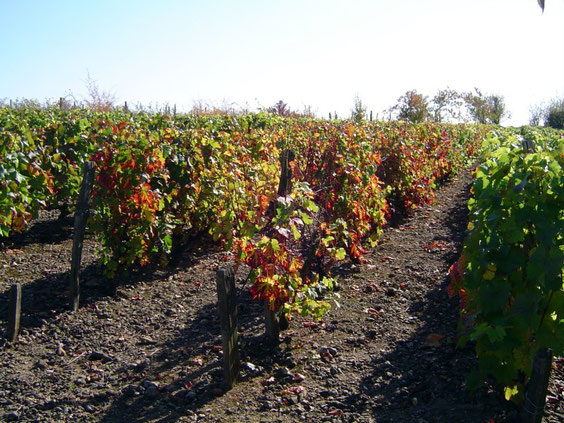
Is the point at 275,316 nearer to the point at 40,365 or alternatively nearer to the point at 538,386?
the point at 40,365

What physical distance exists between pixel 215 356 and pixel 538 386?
87.4 inches

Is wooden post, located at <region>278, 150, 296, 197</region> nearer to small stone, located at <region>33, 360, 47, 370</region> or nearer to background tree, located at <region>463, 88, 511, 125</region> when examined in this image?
small stone, located at <region>33, 360, 47, 370</region>

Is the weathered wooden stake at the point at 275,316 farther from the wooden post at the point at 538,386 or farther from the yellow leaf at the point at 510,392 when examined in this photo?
the wooden post at the point at 538,386

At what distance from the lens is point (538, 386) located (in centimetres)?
250

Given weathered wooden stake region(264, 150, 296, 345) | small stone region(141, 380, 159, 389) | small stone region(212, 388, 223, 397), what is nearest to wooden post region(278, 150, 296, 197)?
weathered wooden stake region(264, 150, 296, 345)

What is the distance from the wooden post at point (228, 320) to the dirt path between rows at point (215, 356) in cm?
15

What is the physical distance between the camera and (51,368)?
148 inches

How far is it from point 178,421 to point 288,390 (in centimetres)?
72

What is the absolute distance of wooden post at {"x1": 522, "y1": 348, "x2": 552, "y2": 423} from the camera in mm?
2480

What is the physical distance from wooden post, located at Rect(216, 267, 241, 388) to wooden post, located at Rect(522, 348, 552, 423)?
1.73 meters

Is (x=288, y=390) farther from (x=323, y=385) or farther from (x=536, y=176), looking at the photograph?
(x=536, y=176)

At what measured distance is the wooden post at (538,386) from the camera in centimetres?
248

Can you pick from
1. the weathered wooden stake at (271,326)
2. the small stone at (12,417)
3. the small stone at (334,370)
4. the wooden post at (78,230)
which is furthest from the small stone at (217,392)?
the wooden post at (78,230)

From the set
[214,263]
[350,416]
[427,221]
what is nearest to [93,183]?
[214,263]
